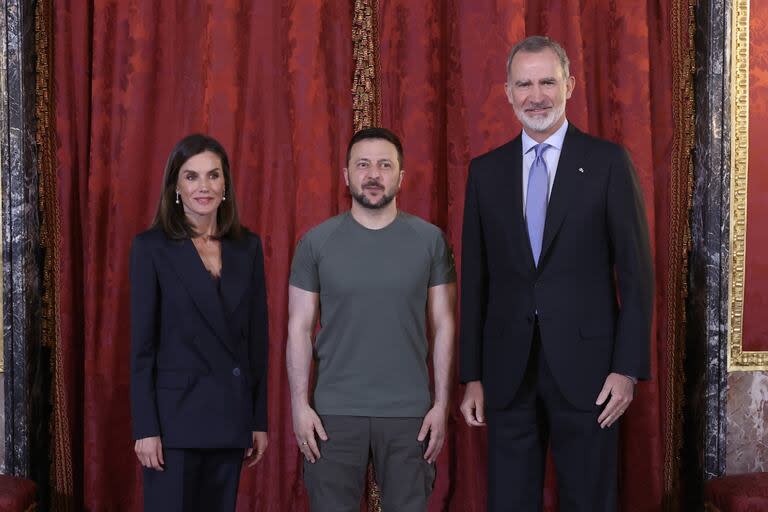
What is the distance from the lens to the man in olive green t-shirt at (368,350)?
2201 millimetres

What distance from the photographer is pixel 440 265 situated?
7.56ft

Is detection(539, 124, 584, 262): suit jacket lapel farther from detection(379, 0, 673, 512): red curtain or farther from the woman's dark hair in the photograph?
detection(379, 0, 673, 512): red curtain

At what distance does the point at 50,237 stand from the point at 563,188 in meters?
1.92

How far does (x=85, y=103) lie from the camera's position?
123 inches

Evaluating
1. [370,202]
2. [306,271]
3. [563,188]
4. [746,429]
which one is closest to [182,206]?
[306,271]

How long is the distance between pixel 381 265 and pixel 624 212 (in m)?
0.62

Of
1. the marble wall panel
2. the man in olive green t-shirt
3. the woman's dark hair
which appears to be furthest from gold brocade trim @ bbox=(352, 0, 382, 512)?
the marble wall panel

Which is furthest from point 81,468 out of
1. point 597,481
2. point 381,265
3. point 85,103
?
point 597,481

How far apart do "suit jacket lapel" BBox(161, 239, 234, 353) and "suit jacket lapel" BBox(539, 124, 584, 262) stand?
0.80 meters

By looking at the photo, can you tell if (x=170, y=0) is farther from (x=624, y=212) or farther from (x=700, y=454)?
(x=700, y=454)

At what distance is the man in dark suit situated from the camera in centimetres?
211

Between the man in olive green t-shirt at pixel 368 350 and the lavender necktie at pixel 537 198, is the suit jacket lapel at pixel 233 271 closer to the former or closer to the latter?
the man in olive green t-shirt at pixel 368 350

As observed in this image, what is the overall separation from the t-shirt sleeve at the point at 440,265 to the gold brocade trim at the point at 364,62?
102 cm

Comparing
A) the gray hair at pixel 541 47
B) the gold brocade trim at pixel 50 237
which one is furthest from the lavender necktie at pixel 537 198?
the gold brocade trim at pixel 50 237
